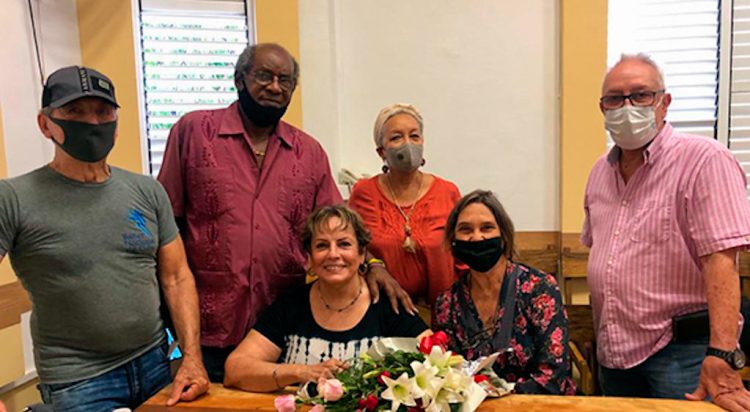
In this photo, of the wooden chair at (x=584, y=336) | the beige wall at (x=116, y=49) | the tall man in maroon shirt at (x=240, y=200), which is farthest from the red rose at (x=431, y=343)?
the beige wall at (x=116, y=49)

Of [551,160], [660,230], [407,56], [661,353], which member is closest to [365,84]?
[407,56]

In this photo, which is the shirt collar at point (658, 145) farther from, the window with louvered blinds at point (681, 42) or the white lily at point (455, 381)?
the window with louvered blinds at point (681, 42)

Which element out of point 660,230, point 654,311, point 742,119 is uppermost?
point 742,119

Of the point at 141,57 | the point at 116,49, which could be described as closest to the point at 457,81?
the point at 141,57

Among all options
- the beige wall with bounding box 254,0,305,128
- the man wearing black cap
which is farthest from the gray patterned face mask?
the beige wall with bounding box 254,0,305,128

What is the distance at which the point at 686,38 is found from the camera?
3211 millimetres

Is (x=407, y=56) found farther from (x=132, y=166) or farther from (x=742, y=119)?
(x=742, y=119)

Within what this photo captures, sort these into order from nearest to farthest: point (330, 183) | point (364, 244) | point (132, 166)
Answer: point (364, 244) → point (330, 183) → point (132, 166)

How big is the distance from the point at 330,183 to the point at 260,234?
0.38 m

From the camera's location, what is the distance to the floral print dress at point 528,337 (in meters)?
1.59

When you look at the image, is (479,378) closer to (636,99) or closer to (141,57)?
(636,99)

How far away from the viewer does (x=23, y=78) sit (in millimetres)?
2477

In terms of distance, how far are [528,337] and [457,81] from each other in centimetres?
203

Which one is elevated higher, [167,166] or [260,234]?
[167,166]
